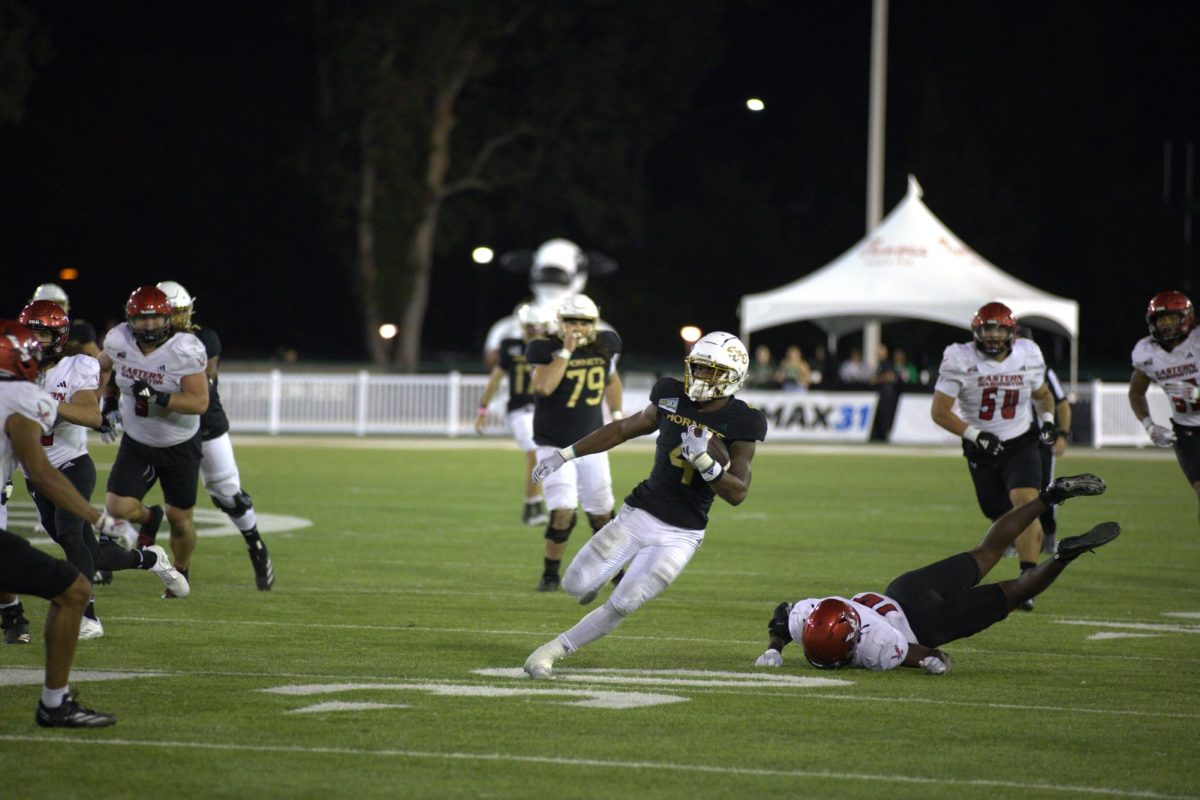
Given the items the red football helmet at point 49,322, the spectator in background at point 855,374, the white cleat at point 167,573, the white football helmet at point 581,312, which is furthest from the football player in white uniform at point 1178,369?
the spectator in background at point 855,374

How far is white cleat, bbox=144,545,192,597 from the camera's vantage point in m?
9.44

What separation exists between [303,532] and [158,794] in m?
9.56

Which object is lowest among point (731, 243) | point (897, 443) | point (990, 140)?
point (897, 443)

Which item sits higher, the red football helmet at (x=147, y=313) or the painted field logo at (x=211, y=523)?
the red football helmet at (x=147, y=313)

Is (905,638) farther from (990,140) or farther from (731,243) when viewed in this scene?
(990,140)

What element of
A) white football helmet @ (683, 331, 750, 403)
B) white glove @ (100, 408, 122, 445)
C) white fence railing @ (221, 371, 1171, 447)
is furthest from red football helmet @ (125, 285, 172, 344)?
white fence railing @ (221, 371, 1171, 447)

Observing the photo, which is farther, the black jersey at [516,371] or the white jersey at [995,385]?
the black jersey at [516,371]

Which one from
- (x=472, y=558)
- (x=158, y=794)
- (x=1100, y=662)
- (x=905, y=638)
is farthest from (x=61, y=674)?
(x=472, y=558)

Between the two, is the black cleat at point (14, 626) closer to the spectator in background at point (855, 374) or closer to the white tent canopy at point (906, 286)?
the white tent canopy at point (906, 286)

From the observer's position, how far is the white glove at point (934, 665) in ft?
27.6

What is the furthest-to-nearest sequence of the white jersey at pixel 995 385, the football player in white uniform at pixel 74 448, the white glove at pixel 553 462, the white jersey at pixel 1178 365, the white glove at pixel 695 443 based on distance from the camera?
the white jersey at pixel 1178 365
the white jersey at pixel 995 385
the football player in white uniform at pixel 74 448
the white glove at pixel 553 462
the white glove at pixel 695 443

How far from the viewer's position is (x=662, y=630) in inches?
390

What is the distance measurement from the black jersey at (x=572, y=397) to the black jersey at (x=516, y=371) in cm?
471

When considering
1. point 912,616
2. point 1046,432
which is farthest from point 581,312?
point 912,616
